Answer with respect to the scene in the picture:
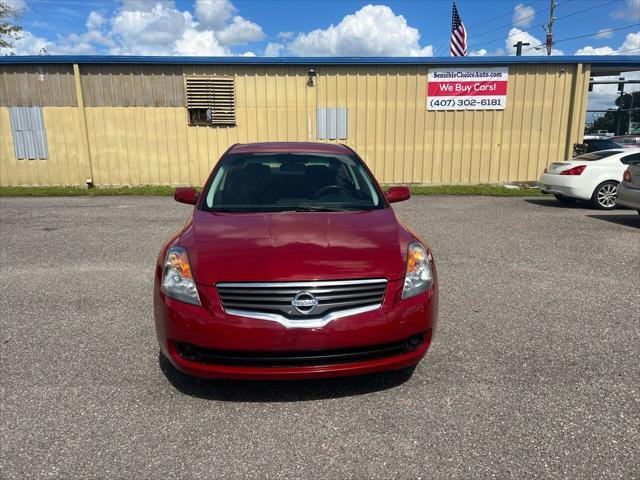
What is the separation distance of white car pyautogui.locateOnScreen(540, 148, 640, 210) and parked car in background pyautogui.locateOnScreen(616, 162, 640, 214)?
4.20 ft

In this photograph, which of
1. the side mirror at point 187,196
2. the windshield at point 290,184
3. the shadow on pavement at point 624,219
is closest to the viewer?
the windshield at point 290,184

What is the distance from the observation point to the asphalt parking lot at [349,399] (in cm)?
227

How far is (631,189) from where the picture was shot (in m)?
8.36

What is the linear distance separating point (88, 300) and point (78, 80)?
1072 cm

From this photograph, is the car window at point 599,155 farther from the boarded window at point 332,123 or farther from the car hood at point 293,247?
the car hood at point 293,247

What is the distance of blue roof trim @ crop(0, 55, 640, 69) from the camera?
12758 millimetres

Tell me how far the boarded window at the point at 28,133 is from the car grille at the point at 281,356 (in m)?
13.4

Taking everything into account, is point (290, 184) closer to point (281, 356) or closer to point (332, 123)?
point (281, 356)

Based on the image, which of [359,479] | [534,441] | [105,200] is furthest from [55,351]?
[105,200]

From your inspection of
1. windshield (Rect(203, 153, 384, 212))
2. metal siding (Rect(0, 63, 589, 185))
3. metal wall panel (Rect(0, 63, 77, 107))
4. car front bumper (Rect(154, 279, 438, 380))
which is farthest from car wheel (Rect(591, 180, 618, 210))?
metal wall panel (Rect(0, 63, 77, 107))

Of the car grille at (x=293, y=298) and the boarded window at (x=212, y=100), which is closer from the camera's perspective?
the car grille at (x=293, y=298)

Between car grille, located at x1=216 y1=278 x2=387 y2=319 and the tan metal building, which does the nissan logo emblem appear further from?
the tan metal building

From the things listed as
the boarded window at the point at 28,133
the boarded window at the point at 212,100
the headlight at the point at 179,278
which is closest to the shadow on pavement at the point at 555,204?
the boarded window at the point at 212,100

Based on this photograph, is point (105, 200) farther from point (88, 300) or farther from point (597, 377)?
point (597, 377)
